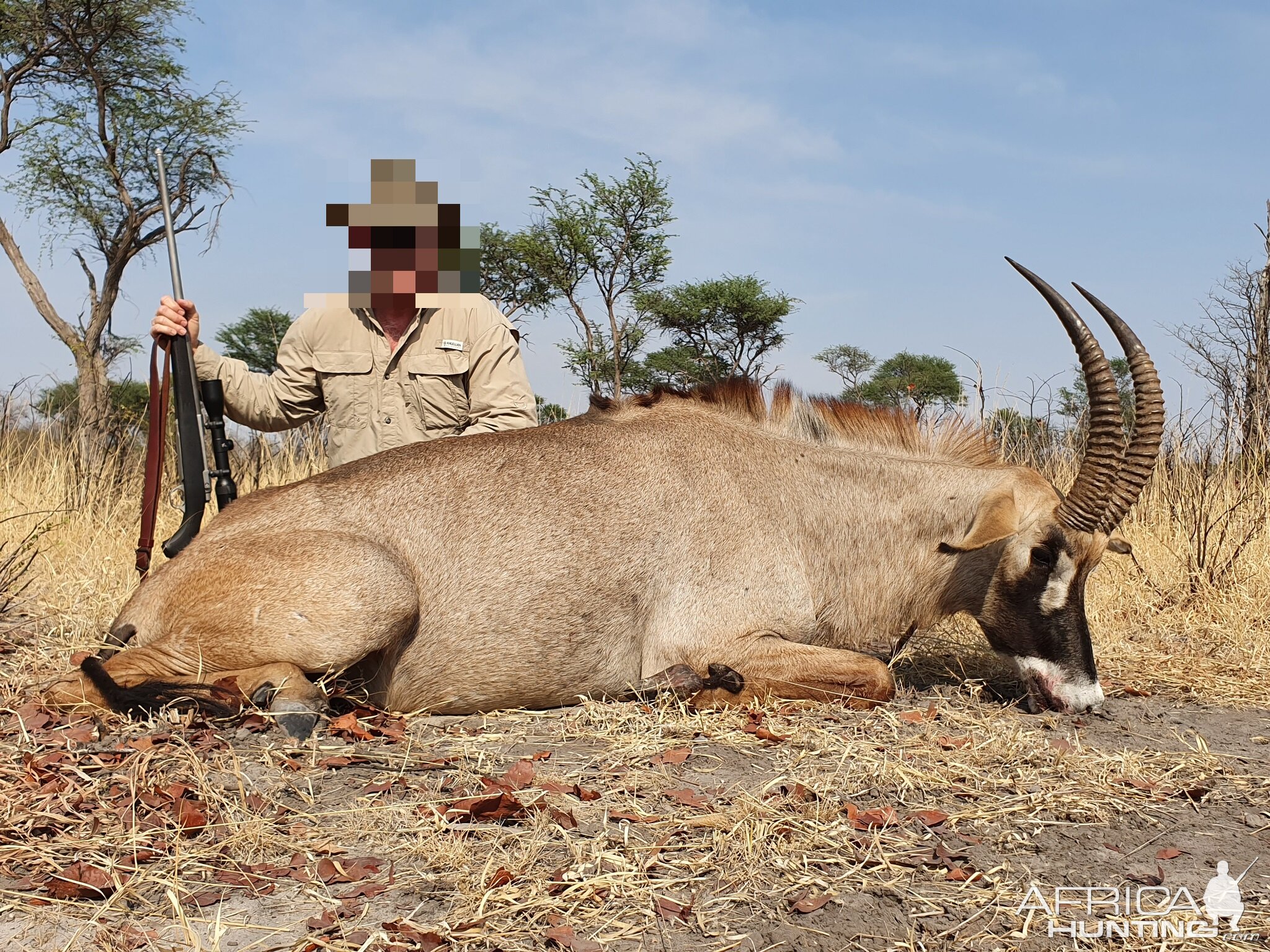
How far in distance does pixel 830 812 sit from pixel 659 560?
1.70 metres

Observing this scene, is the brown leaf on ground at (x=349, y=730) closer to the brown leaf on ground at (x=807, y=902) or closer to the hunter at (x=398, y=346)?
the brown leaf on ground at (x=807, y=902)

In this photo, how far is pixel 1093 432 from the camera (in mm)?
5078

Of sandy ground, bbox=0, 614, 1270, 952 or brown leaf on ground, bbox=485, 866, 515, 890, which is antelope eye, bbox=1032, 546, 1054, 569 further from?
brown leaf on ground, bbox=485, 866, 515, 890

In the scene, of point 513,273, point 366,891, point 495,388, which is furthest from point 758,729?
point 513,273

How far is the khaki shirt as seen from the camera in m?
6.26

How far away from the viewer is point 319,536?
4.43m

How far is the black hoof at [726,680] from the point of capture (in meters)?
4.65

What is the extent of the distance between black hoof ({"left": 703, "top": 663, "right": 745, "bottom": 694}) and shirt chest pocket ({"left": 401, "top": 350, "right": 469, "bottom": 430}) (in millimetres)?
2630

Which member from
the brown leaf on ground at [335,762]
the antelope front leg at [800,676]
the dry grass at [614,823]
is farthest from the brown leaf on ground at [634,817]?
the antelope front leg at [800,676]

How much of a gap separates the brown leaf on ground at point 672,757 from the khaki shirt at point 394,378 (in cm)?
284

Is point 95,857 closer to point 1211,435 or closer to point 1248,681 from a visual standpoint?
point 1248,681

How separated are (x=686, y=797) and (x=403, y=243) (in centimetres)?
404

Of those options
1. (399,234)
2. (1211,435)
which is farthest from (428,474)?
(1211,435)

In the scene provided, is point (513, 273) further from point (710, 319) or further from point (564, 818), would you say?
point (564, 818)
